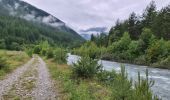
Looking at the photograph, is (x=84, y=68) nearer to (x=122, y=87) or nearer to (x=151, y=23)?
(x=122, y=87)

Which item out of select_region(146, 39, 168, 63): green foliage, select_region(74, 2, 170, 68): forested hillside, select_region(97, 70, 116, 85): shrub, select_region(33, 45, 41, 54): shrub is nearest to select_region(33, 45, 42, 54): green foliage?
select_region(33, 45, 41, 54): shrub

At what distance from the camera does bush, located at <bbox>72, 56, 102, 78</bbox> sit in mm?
24688

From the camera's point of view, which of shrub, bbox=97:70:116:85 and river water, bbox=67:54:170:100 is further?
shrub, bbox=97:70:116:85

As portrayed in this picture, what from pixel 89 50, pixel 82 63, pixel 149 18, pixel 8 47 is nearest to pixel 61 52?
pixel 89 50

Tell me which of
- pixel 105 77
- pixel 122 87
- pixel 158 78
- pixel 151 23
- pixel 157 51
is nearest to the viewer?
pixel 122 87

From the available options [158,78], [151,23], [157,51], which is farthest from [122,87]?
[151,23]

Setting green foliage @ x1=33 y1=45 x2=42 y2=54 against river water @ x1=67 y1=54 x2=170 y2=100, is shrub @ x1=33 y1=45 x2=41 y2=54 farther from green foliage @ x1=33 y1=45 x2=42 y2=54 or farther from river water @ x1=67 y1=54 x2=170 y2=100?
river water @ x1=67 y1=54 x2=170 y2=100

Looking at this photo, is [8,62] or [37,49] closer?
[8,62]

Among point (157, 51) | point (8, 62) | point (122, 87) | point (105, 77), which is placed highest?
point (157, 51)

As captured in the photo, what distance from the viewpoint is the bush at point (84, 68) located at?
24688 mm

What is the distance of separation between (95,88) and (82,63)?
5892 millimetres

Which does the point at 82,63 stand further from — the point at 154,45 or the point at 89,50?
the point at 154,45

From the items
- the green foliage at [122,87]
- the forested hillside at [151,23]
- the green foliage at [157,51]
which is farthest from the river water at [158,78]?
the forested hillside at [151,23]

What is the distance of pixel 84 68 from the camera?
24641 mm
